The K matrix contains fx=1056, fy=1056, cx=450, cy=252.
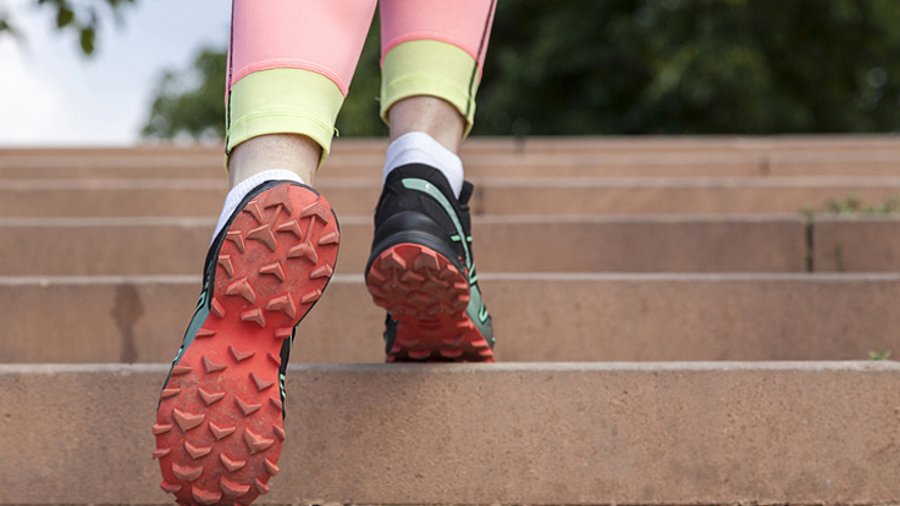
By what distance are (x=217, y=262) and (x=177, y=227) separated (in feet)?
5.08

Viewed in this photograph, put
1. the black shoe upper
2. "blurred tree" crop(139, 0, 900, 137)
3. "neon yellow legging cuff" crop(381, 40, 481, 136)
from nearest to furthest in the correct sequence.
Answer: the black shoe upper, "neon yellow legging cuff" crop(381, 40, 481, 136), "blurred tree" crop(139, 0, 900, 137)

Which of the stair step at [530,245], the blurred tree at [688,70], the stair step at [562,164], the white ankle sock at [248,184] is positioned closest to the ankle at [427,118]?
the white ankle sock at [248,184]

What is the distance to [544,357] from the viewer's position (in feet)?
7.20

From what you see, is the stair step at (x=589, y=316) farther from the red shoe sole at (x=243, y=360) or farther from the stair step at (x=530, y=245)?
the red shoe sole at (x=243, y=360)

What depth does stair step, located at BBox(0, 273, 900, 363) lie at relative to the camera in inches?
84.1

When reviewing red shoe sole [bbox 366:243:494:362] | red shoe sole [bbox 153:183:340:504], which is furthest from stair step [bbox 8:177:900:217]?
red shoe sole [bbox 153:183:340:504]

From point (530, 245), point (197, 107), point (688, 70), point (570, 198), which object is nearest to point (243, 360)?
point (530, 245)

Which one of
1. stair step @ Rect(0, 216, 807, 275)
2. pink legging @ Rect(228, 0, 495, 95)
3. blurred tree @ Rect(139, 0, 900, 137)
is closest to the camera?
pink legging @ Rect(228, 0, 495, 95)

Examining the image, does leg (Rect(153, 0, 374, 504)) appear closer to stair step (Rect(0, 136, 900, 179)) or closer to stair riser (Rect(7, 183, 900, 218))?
stair riser (Rect(7, 183, 900, 218))

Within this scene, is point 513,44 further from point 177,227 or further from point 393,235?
point 393,235

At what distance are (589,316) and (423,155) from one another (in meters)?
0.74

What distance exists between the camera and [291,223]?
1.27 meters

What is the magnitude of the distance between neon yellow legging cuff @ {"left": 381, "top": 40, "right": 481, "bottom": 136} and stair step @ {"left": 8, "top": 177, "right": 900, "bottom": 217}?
5.71 ft

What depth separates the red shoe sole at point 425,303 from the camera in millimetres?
1445
